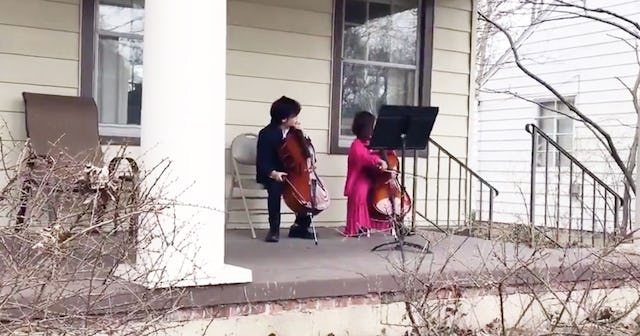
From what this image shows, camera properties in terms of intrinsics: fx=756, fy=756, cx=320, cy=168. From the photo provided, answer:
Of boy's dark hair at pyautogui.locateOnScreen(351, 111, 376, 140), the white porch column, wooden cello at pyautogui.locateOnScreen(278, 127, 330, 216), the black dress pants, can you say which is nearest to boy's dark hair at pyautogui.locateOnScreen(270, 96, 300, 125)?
wooden cello at pyautogui.locateOnScreen(278, 127, 330, 216)

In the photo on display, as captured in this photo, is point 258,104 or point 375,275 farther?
point 258,104

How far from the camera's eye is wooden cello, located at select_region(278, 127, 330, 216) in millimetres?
5605

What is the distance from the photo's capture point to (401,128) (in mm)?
5172

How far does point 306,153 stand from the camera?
5.60m

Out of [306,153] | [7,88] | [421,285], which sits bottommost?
[421,285]

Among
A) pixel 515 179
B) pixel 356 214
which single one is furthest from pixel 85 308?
pixel 515 179

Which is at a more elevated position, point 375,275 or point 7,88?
point 7,88

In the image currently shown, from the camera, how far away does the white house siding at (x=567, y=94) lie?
1031 cm

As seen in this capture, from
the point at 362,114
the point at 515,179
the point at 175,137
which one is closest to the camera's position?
the point at 175,137

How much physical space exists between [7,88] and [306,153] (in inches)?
87.2

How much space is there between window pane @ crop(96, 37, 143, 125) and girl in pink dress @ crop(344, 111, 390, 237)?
174 centimetres

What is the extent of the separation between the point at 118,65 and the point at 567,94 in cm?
726

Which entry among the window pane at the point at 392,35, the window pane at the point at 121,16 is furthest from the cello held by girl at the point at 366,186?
the window pane at the point at 121,16

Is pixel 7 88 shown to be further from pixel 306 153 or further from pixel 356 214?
pixel 356 214
